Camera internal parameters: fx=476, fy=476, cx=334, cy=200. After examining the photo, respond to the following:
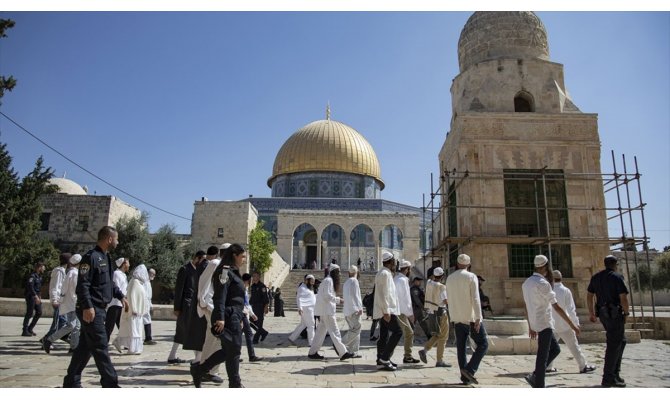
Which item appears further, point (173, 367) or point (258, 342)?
point (258, 342)

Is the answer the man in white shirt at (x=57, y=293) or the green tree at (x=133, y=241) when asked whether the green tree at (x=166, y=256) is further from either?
the man in white shirt at (x=57, y=293)

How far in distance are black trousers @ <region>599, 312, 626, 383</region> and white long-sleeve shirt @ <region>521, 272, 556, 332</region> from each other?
58 cm

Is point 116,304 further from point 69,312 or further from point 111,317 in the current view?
point 69,312

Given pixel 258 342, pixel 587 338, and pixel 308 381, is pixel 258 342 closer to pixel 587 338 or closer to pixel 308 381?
pixel 308 381

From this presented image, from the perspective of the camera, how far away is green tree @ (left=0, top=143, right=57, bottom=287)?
52.4 feet

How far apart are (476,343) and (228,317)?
94.0 inches

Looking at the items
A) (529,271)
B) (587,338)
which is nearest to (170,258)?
(529,271)

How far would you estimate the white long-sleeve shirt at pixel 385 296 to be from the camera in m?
5.55

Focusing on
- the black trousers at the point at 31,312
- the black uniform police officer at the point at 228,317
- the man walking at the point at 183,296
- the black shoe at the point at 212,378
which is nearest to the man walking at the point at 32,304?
the black trousers at the point at 31,312

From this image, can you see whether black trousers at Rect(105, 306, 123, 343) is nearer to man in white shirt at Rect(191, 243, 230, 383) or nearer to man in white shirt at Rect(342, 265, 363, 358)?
man in white shirt at Rect(191, 243, 230, 383)

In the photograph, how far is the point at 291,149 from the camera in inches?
1390

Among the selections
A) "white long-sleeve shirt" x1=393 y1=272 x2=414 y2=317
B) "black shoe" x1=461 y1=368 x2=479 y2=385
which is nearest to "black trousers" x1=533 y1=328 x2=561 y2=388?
"black shoe" x1=461 y1=368 x2=479 y2=385

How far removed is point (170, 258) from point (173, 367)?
15.7m

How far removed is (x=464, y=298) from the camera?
477 centimetres
